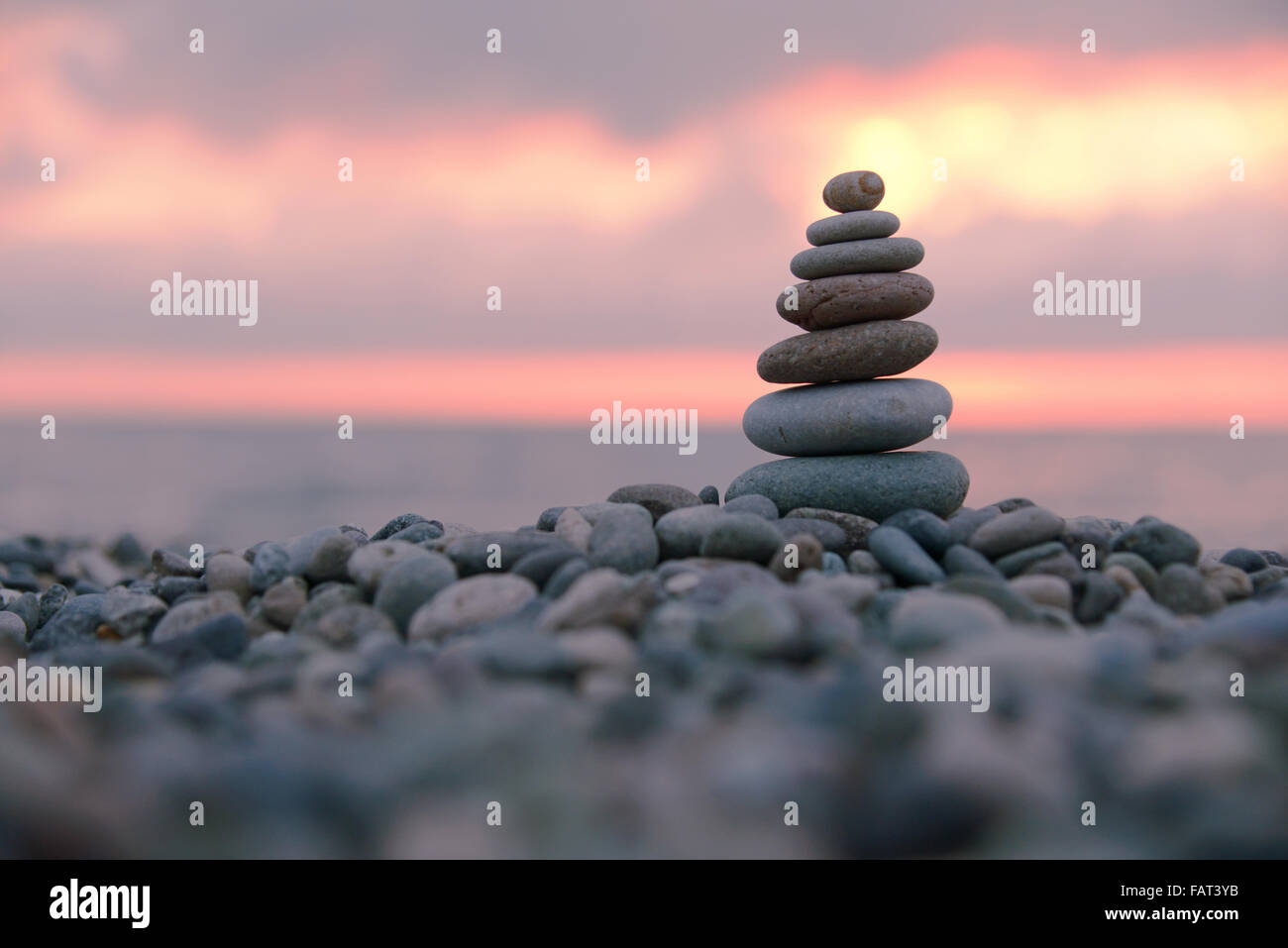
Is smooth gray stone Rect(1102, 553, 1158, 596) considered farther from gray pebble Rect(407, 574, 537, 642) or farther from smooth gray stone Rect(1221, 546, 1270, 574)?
gray pebble Rect(407, 574, 537, 642)

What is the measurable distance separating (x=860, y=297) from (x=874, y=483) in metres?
1.36

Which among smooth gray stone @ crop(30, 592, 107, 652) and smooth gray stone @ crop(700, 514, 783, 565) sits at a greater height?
smooth gray stone @ crop(700, 514, 783, 565)

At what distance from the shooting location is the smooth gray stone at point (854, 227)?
6887mm

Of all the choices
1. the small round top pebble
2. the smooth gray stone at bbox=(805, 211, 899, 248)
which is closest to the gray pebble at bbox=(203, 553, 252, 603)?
the smooth gray stone at bbox=(805, 211, 899, 248)

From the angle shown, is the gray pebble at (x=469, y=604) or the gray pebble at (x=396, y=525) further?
the gray pebble at (x=396, y=525)

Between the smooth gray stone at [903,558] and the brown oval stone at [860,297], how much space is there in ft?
6.97

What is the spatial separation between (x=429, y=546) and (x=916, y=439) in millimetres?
3466

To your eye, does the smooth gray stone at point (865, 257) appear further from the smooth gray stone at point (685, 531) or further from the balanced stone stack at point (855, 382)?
the smooth gray stone at point (685, 531)

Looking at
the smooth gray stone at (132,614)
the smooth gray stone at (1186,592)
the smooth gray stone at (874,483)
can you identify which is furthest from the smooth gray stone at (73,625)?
the smooth gray stone at (1186,592)

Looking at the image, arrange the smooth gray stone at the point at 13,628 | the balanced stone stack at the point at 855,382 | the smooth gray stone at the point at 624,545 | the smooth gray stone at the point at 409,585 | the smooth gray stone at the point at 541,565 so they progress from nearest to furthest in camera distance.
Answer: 1. the smooth gray stone at the point at 409,585
2. the smooth gray stone at the point at 541,565
3. the smooth gray stone at the point at 624,545
4. the smooth gray stone at the point at 13,628
5. the balanced stone stack at the point at 855,382

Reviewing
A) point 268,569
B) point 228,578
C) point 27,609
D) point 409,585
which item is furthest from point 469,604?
point 27,609

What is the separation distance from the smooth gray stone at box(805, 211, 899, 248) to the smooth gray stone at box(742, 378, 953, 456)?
106cm

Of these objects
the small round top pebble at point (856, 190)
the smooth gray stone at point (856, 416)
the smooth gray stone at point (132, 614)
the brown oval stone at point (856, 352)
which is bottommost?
the smooth gray stone at point (132, 614)

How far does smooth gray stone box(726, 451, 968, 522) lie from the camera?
645 centimetres
